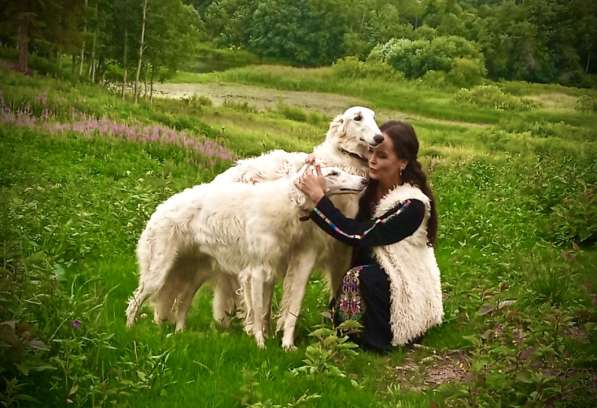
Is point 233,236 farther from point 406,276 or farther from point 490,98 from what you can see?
point 490,98

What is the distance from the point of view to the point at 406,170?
16.8ft

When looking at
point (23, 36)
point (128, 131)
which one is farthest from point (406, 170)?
point (128, 131)

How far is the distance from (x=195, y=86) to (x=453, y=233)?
7711mm

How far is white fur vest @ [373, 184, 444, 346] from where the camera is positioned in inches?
195

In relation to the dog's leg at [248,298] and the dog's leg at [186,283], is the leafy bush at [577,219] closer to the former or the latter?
the dog's leg at [248,298]

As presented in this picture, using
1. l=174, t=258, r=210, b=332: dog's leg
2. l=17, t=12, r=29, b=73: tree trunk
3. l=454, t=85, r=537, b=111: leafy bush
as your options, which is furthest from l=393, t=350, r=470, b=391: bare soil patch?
l=454, t=85, r=537, b=111: leafy bush

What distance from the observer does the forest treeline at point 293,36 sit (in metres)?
8.41

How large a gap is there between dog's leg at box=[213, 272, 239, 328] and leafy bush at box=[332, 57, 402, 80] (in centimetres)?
774

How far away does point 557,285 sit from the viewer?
537 centimetres

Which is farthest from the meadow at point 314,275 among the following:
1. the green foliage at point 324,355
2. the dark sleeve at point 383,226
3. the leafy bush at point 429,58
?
the dark sleeve at point 383,226

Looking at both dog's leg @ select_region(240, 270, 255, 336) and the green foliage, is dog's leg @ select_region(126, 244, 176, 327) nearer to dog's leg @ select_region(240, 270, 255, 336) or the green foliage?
dog's leg @ select_region(240, 270, 255, 336)

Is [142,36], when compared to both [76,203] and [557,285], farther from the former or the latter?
[557,285]

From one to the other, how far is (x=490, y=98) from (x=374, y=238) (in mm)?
7962

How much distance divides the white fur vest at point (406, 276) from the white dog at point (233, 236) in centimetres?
36
